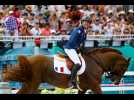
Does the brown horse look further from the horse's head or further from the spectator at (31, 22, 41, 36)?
the spectator at (31, 22, 41, 36)

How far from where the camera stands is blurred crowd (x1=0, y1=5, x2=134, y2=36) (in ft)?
121

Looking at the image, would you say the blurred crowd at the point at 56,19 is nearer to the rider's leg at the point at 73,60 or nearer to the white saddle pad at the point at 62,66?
the rider's leg at the point at 73,60

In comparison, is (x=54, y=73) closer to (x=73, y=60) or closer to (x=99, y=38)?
(x=73, y=60)

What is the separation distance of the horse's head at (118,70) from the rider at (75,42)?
2.07 feet

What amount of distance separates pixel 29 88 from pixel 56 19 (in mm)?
1263

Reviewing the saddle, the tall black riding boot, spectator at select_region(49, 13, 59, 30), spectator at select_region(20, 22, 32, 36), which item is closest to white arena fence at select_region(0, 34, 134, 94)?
spectator at select_region(20, 22, 32, 36)

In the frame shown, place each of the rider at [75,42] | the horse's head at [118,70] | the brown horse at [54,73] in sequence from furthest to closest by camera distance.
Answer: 1. the horse's head at [118,70]
2. the brown horse at [54,73]
3. the rider at [75,42]

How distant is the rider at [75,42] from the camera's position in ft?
121

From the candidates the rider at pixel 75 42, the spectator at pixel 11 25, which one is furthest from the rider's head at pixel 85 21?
the spectator at pixel 11 25

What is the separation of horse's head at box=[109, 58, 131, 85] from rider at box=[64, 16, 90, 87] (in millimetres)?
630

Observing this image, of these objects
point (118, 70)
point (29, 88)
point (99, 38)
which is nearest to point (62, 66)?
point (29, 88)
